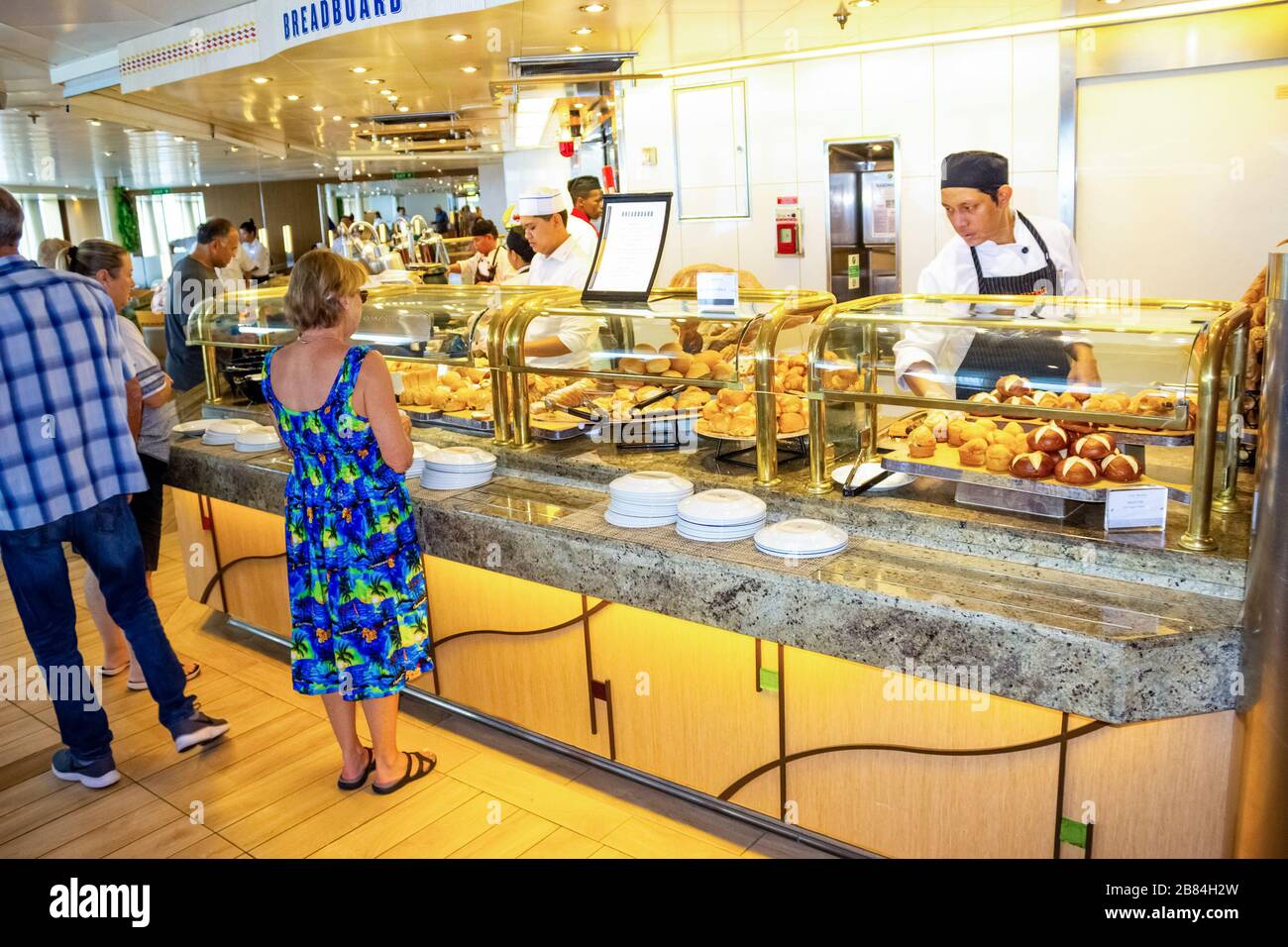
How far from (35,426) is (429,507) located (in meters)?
1.21

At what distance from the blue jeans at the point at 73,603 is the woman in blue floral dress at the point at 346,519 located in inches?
27.1

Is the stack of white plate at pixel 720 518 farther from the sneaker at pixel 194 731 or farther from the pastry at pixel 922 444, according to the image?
the sneaker at pixel 194 731

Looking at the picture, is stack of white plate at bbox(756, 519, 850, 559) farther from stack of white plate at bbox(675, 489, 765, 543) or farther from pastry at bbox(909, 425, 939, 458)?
pastry at bbox(909, 425, 939, 458)

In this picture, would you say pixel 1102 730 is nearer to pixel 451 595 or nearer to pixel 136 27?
pixel 451 595

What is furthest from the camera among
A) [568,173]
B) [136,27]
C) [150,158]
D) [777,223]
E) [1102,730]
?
[150,158]

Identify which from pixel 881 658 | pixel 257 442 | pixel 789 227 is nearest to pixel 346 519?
pixel 257 442

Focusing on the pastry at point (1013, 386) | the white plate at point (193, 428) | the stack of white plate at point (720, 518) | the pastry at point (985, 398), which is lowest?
the stack of white plate at point (720, 518)

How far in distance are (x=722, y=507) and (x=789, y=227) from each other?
4.78m

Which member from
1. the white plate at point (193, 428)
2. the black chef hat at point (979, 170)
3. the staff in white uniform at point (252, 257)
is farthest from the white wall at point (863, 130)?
the staff in white uniform at point (252, 257)

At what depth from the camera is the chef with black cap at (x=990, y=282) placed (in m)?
2.47

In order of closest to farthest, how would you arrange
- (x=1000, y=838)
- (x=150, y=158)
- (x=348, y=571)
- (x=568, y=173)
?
(x=1000, y=838), (x=348, y=571), (x=568, y=173), (x=150, y=158)

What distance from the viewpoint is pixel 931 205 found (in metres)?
6.65

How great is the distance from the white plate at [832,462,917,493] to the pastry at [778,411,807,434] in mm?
218
